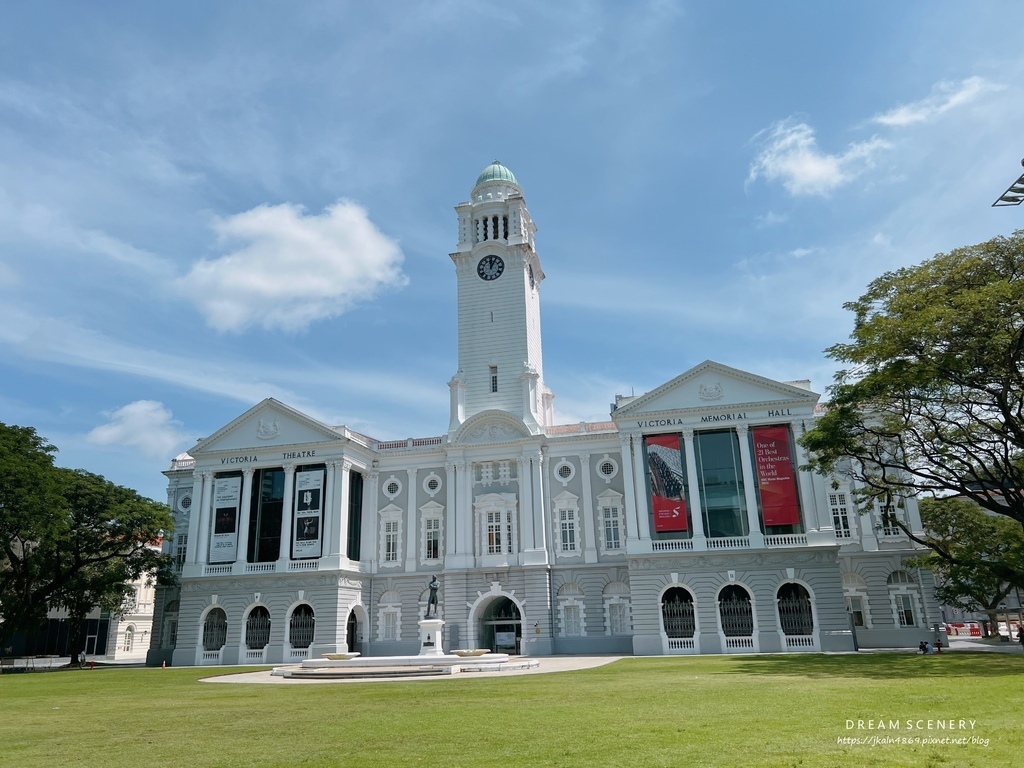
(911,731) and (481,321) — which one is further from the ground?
(481,321)

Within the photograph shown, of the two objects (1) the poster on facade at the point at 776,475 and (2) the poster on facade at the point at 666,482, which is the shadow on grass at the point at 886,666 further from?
(2) the poster on facade at the point at 666,482

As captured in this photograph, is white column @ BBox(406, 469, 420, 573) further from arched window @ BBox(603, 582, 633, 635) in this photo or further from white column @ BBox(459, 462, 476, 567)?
arched window @ BBox(603, 582, 633, 635)

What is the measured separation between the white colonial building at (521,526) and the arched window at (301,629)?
0.13 meters

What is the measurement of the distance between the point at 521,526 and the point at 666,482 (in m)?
8.42

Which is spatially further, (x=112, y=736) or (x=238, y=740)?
(x=112, y=736)

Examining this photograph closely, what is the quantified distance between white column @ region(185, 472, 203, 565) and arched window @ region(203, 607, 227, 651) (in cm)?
316

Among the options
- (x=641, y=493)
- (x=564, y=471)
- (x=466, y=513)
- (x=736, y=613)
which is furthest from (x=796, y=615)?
(x=466, y=513)

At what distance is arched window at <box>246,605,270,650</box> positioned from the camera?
145 feet

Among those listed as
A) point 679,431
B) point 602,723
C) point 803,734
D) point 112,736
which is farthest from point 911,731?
point 679,431

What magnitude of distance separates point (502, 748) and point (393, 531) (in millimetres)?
36855

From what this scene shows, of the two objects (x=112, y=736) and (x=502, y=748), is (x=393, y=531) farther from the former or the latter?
(x=502, y=748)

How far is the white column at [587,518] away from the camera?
141 feet

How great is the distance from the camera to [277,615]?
143ft

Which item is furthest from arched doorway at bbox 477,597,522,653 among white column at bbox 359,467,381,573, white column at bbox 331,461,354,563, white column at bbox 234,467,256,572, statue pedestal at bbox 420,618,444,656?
white column at bbox 234,467,256,572
